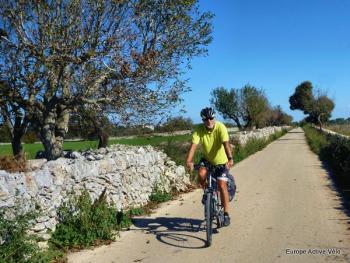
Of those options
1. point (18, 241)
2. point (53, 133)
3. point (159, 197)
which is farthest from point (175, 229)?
point (53, 133)

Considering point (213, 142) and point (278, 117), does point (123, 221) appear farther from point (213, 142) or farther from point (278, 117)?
point (278, 117)

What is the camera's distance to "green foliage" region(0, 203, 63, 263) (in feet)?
19.0

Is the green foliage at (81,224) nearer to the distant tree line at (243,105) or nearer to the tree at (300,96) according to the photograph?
the distant tree line at (243,105)

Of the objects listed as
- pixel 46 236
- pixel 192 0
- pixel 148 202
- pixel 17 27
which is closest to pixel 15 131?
pixel 17 27

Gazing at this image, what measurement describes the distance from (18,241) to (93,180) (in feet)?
9.29

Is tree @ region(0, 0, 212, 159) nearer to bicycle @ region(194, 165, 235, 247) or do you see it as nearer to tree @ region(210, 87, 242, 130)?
bicycle @ region(194, 165, 235, 247)

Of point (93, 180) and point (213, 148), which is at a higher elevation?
point (213, 148)

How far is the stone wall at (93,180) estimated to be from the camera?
662 cm

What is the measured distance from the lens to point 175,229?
317 inches

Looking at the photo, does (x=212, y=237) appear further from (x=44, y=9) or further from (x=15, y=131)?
(x=15, y=131)

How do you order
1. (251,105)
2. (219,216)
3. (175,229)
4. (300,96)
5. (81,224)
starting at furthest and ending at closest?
(300,96)
(251,105)
(175,229)
(219,216)
(81,224)

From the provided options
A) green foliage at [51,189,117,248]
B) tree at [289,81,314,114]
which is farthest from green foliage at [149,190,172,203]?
tree at [289,81,314,114]

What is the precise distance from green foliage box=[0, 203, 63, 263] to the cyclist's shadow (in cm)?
196

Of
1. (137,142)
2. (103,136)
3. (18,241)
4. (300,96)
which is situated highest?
(300,96)
